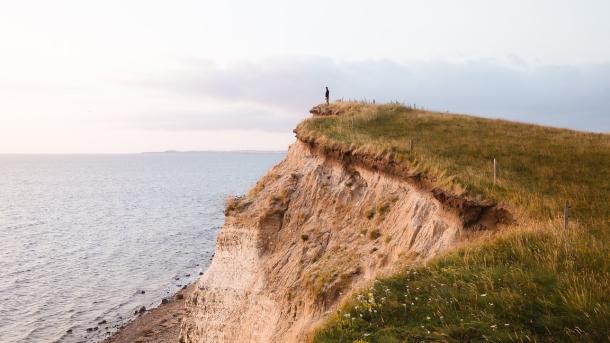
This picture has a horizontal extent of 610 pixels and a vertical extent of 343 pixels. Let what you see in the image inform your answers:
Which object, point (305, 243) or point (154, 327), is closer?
point (305, 243)

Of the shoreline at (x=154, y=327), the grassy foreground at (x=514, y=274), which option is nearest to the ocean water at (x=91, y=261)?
the shoreline at (x=154, y=327)

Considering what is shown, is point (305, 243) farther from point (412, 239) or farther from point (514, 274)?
point (514, 274)

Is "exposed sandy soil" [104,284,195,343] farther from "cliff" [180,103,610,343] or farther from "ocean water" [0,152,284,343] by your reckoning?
"cliff" [180,103,610,343]

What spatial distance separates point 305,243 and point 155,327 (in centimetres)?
2528

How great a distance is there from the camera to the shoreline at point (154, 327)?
40.8 metres

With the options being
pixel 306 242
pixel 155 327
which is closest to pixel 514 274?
pixel 306 242

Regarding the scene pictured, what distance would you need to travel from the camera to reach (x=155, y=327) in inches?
1695

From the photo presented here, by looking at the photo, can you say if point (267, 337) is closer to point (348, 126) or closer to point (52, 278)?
point (348, 126)

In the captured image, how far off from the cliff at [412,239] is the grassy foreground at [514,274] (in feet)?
0.15

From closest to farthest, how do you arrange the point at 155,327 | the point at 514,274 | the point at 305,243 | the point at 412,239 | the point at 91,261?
the point at 514,274
the point at 412,239
the point at 305,243
the point at 155,327
the point at 91,261

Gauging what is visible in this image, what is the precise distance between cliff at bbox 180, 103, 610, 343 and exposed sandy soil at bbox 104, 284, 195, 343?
13267 millimetres

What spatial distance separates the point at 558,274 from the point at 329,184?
55.4 feet

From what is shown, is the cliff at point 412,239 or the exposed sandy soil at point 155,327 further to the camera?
the exposed sandy soil at point 155,327

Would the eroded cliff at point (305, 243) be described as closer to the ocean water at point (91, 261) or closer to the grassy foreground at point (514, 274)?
the grassy foreground at point (514, 274)
